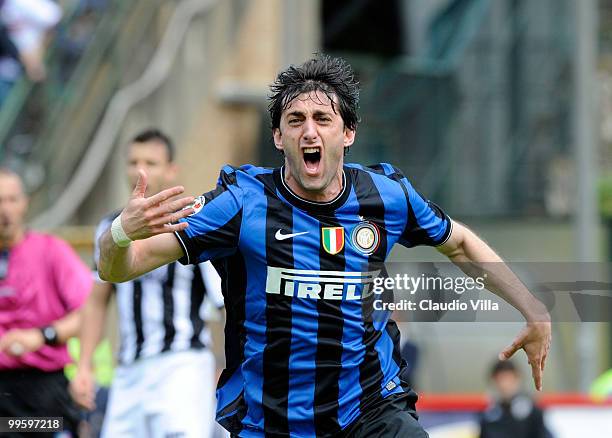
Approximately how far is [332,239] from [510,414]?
5.55 metres

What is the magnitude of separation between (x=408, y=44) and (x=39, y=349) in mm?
12250

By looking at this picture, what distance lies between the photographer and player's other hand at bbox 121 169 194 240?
16.4ft

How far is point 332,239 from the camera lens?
17.9 ft

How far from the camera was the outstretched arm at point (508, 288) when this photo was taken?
5.64 m

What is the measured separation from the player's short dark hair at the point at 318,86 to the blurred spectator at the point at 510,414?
5.40 m

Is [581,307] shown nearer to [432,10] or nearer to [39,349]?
[39,349]

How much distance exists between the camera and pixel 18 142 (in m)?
13.3

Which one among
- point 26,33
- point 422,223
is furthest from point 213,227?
point 26,33

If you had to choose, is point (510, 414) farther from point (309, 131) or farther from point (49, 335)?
point (309, 131)

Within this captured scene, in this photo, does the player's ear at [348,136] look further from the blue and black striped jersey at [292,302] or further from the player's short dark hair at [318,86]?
the blue and black striped jersey at [292,302]

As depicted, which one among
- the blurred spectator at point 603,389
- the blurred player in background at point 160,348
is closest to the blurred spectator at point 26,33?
the blurred player in background at point 160,348

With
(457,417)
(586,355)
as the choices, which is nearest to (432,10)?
(586,355)

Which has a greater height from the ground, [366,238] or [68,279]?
[68,279]

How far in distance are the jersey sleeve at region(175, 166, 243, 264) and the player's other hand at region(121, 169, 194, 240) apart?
0.25 m
